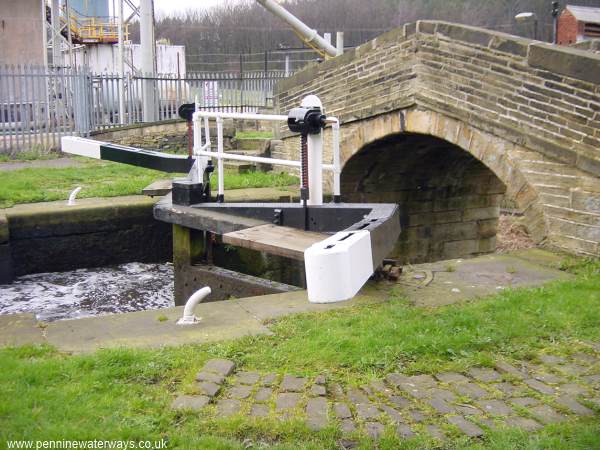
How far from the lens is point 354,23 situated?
169 feet

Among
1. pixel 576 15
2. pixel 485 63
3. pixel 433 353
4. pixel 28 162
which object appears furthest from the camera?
pixel 576 15

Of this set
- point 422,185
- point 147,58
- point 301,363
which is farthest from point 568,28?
point 301,363

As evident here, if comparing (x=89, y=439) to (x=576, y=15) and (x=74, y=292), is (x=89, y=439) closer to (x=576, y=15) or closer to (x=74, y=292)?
(x=74, y=292)

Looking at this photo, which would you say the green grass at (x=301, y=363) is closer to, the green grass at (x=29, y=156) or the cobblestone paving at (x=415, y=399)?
the cobblestone paving at (x=415, y=399)

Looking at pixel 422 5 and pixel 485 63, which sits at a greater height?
pixel 422 5

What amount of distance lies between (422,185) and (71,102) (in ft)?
26.9

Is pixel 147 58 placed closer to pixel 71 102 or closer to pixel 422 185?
pixel 71 102

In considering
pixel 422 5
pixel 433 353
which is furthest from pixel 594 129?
pixel 422 5

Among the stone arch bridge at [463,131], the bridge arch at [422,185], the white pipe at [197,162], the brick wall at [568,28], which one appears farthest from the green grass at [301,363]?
the brick wall at [568,28]

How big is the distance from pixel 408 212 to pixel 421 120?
3.52 meters

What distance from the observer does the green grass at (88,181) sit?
1043 cm

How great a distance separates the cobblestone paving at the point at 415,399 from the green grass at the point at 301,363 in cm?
9

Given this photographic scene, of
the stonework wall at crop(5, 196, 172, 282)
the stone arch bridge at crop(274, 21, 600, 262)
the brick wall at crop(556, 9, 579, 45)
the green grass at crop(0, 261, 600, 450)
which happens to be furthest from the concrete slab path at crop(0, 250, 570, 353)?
the brick wall at crop(556, 9, 579, 45)

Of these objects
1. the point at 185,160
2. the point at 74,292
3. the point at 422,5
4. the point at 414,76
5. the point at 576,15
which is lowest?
the point at 74,292
